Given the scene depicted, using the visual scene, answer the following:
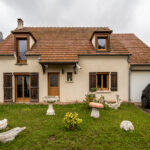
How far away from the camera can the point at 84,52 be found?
855cm

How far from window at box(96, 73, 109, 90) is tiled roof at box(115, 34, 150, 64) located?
8.05 feet

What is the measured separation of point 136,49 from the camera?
389 inches

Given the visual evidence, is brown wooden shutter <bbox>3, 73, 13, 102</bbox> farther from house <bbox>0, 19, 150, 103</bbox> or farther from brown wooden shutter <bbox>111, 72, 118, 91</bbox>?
brown wooden shutter <bbox>111, 72, 118, 91</bbox>

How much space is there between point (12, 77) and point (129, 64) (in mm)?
9261

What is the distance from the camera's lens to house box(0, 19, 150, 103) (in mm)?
8352

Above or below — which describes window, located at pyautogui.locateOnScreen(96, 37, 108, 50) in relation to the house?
above

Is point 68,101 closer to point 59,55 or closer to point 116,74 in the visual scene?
point 59,55

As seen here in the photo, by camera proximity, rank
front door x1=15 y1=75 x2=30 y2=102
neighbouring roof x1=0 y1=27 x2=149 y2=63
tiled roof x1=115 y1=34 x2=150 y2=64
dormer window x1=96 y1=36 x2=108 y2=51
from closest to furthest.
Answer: neighbouring roof x1=0 y1=27 x2=149 y2=63, front door x1=15 y1=75 x2=30 y2=102, tiled roof x1=115 y1=34 x2=150 y2=64, dormer window x1=96 y1=36 x2=108 y2=51

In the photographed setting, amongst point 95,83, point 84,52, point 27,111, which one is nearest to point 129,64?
point 95,83

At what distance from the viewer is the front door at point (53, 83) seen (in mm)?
8586

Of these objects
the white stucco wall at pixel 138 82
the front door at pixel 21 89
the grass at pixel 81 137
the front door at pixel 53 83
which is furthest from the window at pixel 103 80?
the front door at pixel 21 89

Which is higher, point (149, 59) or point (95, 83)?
point (149, 59)

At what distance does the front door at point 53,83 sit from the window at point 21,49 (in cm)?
251

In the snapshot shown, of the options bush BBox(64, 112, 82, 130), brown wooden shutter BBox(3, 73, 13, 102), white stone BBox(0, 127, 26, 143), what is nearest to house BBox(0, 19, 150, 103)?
brown wooden shutter BBox(3, 73, 13, 102)
